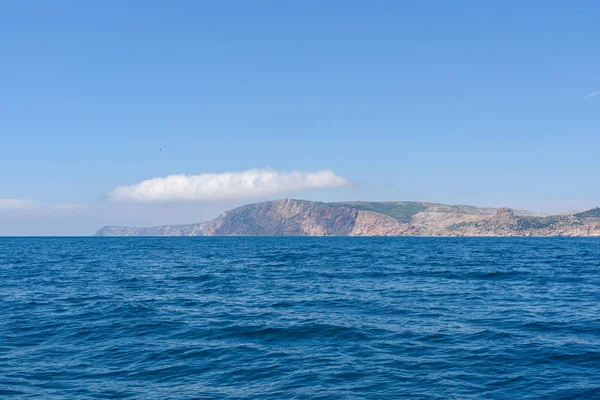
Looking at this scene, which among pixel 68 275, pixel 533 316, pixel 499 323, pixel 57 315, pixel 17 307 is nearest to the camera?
pixel 499 323

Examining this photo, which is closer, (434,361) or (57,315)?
(434,361)

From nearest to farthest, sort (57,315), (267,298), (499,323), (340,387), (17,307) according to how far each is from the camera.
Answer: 1. (340,387)
2. (499,323)
3. (57,315)
4. (17,307)
5. (267,298)

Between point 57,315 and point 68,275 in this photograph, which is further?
point 68,275

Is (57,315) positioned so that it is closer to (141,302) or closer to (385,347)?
(141,302)

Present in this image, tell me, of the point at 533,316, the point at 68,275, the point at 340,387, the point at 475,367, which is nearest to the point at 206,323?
the point at 340,387

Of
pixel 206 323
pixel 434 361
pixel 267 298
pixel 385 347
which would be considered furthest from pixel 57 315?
pixel 434 361

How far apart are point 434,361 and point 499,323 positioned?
977 centimetres

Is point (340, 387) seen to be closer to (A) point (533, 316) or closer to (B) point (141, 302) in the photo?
(A) point (533, 316)

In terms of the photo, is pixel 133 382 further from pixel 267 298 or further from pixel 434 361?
pixel 267 298

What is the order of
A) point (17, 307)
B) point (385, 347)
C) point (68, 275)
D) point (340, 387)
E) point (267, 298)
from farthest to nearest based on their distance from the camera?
point (68, 275) → point (267, 298) → point (17, 307) → point (385, 347) → point (340, 387)

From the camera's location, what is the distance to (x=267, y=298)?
4091cm

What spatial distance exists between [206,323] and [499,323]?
18074 mm

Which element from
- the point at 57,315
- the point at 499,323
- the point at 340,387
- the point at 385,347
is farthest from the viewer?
the point at 57,315

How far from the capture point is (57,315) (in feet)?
112
